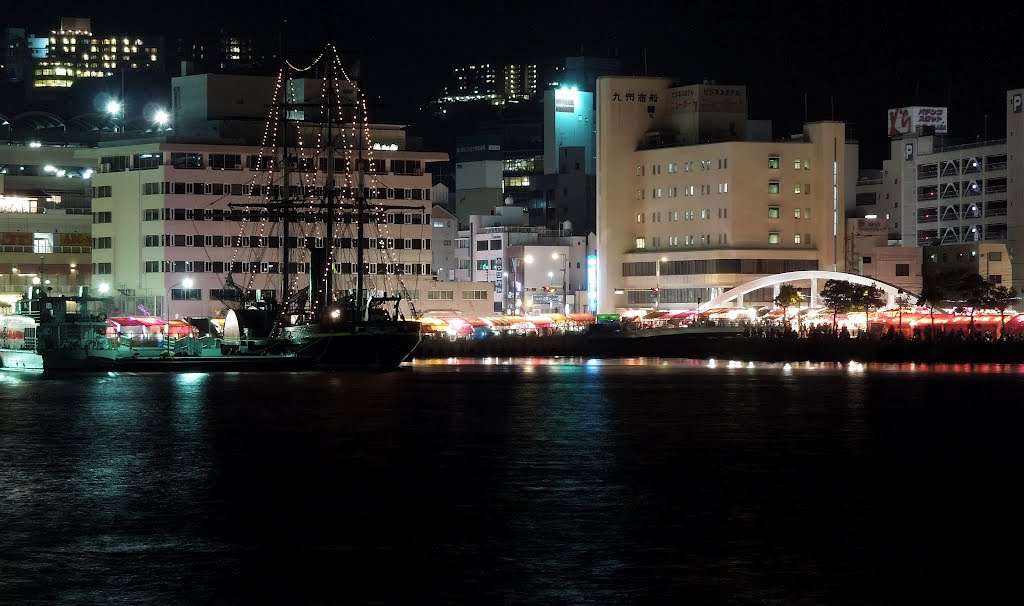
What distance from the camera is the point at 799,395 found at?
85.9 metres

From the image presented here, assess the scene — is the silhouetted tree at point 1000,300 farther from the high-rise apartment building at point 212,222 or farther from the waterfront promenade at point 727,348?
the high-rise apartment building at point 212,222

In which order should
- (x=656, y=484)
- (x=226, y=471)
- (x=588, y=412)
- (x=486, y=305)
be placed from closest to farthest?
(x=656, y=484) → (x=226, y=471) → (x=588, y=412) → (x=486, y=305)

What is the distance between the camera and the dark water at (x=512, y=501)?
98.8 ft

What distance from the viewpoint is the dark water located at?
3012cm

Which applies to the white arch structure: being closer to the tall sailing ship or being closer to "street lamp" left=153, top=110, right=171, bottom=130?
the tall sailing ship

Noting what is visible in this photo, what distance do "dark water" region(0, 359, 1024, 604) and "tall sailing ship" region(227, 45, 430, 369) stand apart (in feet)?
135

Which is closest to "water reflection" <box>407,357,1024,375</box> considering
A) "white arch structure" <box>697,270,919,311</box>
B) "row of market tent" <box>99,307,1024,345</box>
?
"row of market tent" <box>99,307,1024,345</box>

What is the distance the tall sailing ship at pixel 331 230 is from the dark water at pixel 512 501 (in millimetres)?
41087

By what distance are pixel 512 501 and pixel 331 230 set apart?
87.5 metres

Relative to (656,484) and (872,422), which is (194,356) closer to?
(872,422)

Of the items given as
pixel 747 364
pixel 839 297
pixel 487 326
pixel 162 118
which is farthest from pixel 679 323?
pixel 162 118

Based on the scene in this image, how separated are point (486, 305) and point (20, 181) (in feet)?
186

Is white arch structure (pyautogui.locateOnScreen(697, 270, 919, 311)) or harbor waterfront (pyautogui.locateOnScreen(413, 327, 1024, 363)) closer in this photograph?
harbor waterfront (pyautogui.locateOnScreen(413, 327, 1024, 363))

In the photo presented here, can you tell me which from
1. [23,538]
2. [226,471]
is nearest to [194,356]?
[226,471]
